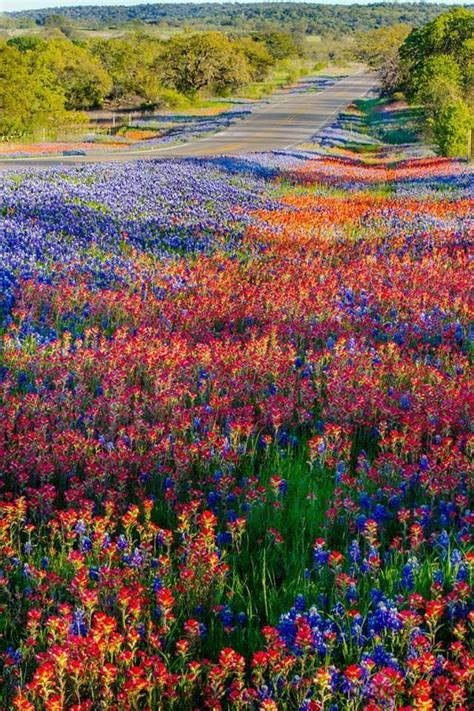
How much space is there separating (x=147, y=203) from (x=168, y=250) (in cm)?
408

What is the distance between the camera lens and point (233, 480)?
431 centimetres

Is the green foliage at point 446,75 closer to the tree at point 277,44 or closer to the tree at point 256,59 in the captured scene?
the tree at point 256,59

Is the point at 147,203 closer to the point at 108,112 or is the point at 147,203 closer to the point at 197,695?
the point at 197,695

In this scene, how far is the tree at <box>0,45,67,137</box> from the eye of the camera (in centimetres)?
6494

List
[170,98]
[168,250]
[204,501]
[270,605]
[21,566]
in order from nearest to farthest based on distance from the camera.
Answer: [270,605] → [21,566] → [204,501] → [168,250] → [170,98]

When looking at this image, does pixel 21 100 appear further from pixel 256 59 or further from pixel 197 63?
pixel 256 59

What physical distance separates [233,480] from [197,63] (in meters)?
95.2

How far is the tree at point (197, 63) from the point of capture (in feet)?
300

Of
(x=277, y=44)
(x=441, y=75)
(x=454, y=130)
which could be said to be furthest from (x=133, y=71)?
(x=277, y=44)

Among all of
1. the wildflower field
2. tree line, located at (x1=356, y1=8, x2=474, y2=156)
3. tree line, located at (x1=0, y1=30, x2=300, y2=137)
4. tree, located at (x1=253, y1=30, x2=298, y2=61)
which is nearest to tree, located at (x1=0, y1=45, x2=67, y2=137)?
tree line, located at (x1=0, y1=30, x2=300, y2=137)

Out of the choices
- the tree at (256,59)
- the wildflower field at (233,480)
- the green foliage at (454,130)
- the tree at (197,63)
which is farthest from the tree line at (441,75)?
the wildflower field at (233,480)

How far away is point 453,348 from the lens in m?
7.01

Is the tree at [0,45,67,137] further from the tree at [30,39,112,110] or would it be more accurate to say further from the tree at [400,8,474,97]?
the tree at [400,8,474,97]

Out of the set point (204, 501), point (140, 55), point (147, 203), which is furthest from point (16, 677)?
point (140, 55)
